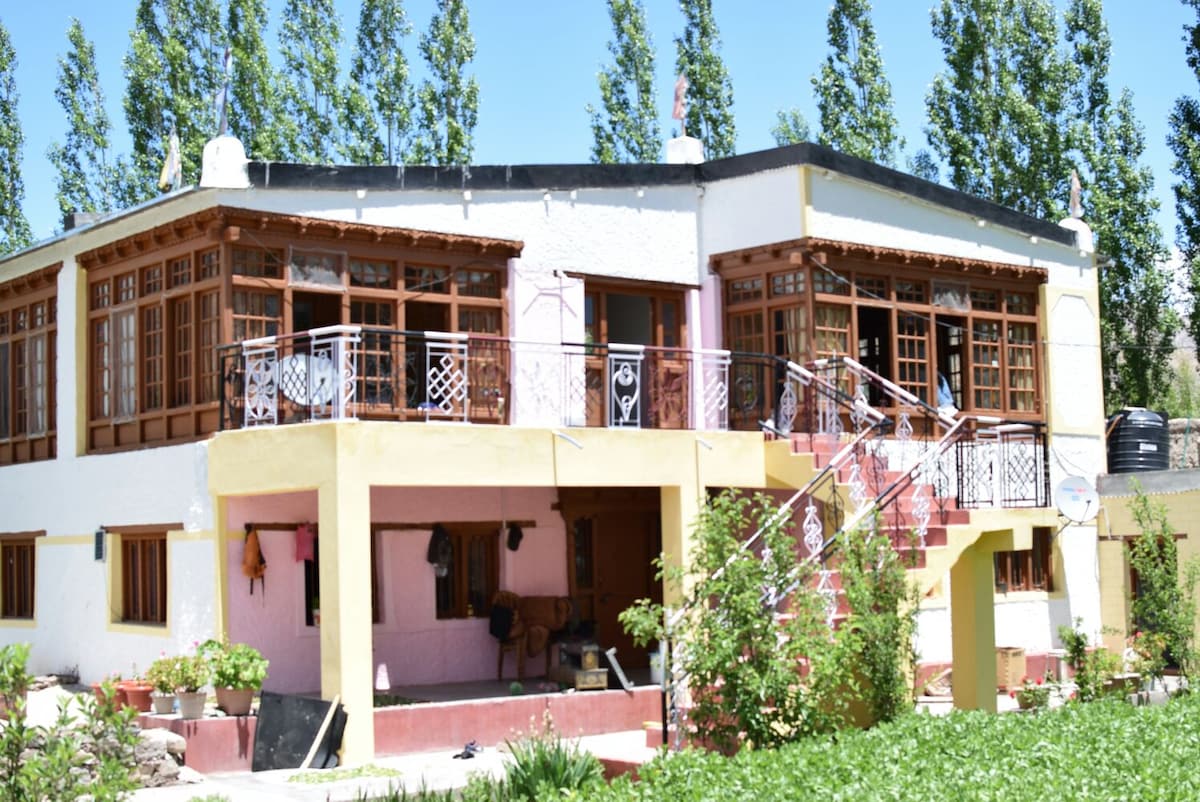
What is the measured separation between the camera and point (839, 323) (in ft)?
67.4

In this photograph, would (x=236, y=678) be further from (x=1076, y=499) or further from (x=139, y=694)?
(x=1076, y=499)

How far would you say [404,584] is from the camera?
64.2 ft

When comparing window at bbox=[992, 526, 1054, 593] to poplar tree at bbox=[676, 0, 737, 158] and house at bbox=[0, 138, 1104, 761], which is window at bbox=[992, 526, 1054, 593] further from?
poplar tree at bbox=[676, 0, 737, 158]

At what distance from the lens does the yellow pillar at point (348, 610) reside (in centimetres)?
1550

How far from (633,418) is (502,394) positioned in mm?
1628

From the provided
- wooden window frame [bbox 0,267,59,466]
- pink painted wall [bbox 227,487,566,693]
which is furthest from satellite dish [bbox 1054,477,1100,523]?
wooden window frame [bbox 0,267,59,466]

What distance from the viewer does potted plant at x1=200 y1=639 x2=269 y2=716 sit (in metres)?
15.8

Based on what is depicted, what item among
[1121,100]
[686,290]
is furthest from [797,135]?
[686,290]

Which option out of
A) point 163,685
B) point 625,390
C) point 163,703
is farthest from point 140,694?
point 625,390

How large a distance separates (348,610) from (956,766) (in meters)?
6.59

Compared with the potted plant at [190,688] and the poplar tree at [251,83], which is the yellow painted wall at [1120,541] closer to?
the potted plant at [190,688]

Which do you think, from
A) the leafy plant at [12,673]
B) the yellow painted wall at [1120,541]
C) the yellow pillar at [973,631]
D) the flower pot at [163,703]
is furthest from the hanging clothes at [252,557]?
the yellow painted wall at [1120,541]

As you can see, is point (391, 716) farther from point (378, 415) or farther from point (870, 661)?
point (870, 661)

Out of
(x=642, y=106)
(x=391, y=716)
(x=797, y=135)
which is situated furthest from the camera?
(x=797, y=135)
